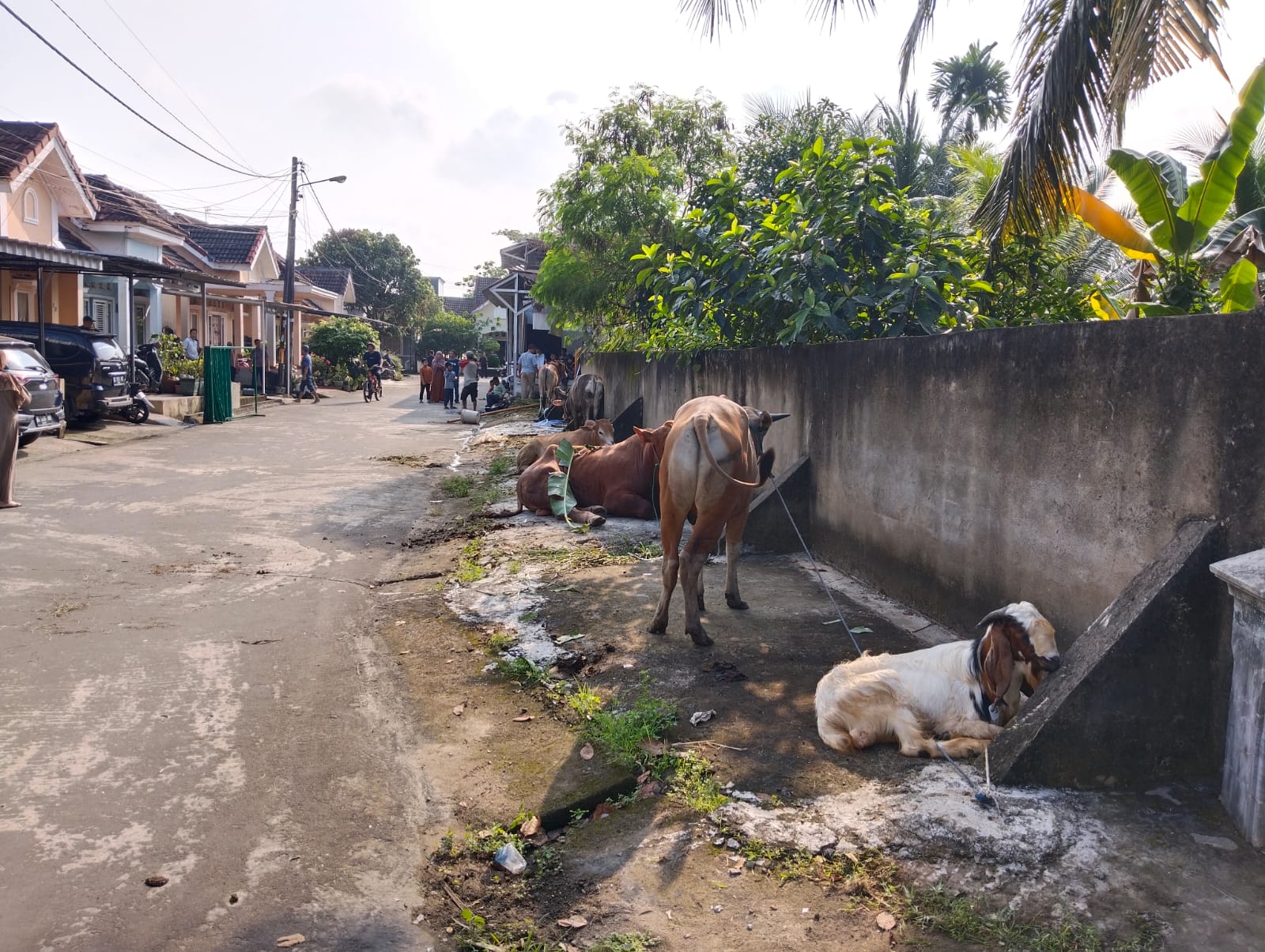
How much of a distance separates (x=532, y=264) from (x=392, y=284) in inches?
1132

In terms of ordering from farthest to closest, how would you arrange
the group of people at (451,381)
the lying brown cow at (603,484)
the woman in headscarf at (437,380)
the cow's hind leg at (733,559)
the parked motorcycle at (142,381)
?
1. the woman in headscarf at (437,380)
2. the group of people at (451,381)
3. the parked motorcycle at (142,381)
4. the lying brown cow at (603,484)
5. the cow's hind leg at (733,559)

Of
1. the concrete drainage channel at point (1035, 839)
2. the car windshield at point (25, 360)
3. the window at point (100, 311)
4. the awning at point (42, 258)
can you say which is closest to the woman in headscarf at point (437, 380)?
the window at point (100, 311)

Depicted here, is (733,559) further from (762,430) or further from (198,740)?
(198,740)

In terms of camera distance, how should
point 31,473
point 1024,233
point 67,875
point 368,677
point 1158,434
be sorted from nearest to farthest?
point 67,875 < point 1158,434 < point 368,677 < point 1024,233 < point 31,473

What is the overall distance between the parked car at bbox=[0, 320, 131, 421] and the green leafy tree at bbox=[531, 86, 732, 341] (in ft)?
26.8

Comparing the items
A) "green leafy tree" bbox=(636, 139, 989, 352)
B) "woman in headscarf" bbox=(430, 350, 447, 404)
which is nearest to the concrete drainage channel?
"green leafy tree" bbox=(636, 139, 989, 352)

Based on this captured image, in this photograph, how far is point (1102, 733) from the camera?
12.4 feet

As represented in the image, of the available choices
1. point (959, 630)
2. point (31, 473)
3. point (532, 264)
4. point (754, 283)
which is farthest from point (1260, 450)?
point (532, 264)

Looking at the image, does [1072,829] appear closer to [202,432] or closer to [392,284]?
[202,432]

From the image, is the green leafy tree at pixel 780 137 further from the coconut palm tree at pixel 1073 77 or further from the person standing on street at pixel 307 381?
the person standing on street at pixel 307 381

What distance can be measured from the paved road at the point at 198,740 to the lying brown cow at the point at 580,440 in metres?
2.78

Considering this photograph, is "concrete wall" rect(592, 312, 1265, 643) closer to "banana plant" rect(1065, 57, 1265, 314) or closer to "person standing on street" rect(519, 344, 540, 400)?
"banana plant" rect(1065, 57, 1265, 314)

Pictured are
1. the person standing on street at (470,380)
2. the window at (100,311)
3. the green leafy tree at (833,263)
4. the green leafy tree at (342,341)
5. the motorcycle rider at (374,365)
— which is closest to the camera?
the green leafy tree at (833,263)

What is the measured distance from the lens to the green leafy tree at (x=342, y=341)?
3681 cm
